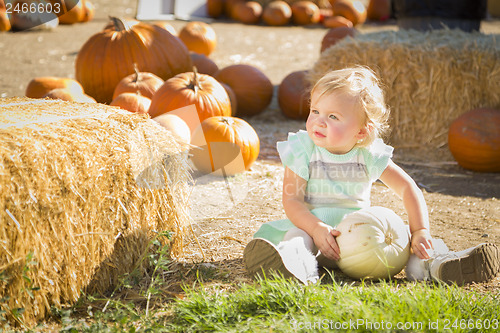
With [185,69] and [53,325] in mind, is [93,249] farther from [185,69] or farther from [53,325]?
[185,69]

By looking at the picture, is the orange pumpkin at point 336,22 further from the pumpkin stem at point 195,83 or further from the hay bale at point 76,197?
the hay bale at point 76,197

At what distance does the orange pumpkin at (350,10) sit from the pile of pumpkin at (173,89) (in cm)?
813

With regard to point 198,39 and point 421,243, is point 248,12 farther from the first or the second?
point 421,243

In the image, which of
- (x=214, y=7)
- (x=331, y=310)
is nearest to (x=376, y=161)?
(x=331, y=310)

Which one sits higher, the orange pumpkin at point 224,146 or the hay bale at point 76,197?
the hay bale at point 76,197

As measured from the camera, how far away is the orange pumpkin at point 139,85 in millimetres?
4922

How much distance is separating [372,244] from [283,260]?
445 mm

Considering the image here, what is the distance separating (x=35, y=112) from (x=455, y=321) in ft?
6.78

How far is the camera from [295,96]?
614cm

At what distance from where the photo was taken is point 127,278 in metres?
2.49

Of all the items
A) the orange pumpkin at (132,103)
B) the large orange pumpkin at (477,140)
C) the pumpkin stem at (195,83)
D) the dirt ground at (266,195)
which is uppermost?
the pumpkin stem at (195,83)

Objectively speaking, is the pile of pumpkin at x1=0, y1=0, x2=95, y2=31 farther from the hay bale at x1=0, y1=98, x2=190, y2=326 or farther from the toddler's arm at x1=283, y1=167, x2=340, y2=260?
the toddler's arm at x1=283, y1=167, x2=340, y2=260

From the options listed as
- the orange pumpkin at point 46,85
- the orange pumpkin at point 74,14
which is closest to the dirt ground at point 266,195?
the orange pumpkin at point 46,85

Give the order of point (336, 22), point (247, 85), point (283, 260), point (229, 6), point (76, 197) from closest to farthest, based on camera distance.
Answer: point (76, 197) → point (283, 260) → point (247, 85) → point (336, 22) → point (229, 6)
